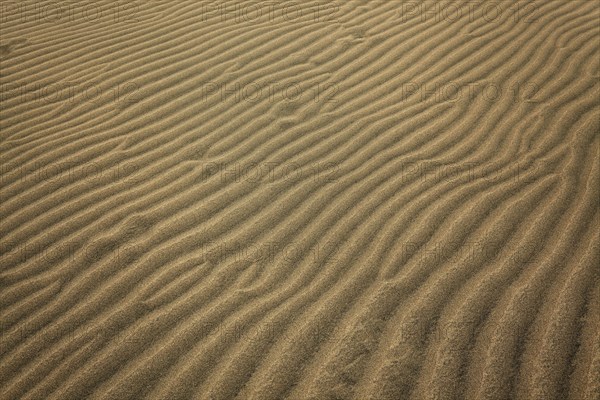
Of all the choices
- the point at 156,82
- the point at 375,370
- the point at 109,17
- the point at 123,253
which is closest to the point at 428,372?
the point at 375,370

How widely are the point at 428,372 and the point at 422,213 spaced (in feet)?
3.63

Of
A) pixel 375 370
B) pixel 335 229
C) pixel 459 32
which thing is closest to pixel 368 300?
pixel 375 370

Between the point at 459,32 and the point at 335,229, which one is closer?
the point at 335,229

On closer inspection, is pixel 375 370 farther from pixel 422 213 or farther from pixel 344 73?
pixel 344 73

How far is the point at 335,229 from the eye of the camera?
108 inches

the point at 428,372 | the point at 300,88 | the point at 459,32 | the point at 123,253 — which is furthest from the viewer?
the point at 459,32

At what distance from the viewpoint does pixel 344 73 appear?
407cm

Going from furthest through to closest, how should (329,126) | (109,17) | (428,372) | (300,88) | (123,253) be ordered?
1. (109,17)
2. (300,88)
3. (329,126)
4. (123,253)
5. (428,372)

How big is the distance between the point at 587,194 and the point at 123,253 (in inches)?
127

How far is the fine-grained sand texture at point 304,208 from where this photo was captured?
6.91ft

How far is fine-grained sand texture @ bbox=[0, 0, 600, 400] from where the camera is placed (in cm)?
211

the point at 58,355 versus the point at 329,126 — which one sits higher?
the point at 329,126

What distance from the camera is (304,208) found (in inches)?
114

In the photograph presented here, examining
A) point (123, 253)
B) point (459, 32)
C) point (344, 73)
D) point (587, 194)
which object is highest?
point (459, 32)
